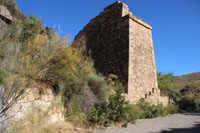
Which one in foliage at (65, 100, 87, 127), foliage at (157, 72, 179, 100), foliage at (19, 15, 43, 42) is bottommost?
foliage at (65, 100, 87, 127)

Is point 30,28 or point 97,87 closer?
point 97,87

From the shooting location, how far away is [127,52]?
8547mm

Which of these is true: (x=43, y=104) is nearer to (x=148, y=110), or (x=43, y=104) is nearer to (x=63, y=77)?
(x=63, y=77)

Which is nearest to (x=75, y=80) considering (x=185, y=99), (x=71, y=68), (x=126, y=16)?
(x=71, y=68)

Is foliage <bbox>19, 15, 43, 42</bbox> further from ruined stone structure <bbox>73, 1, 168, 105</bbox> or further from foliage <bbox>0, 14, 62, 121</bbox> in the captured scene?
ruined stone structure <bbox>73, 1, 168, 105</bbox>

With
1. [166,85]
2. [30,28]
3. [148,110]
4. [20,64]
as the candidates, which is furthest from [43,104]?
[166,85]

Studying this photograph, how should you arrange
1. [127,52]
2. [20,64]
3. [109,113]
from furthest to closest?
[127,52] < [109,113] < [20,64]

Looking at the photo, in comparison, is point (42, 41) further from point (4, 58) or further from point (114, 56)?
point (114, 56)

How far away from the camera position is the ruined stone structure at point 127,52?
27.6ft

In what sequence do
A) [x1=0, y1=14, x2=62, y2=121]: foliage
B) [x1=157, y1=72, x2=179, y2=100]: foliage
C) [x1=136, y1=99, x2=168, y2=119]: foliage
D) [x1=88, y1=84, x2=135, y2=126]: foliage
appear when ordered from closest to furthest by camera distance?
[x1=0, y1=14, x2=62, y2=121]: foliage → [x1=88, y1=84, x2=135, y2=126]: foliage → [x1=136, y1=99, x2=168, y2=119]: foliage → [x1=157, y1=72, x2=179, y2=100]: foliage

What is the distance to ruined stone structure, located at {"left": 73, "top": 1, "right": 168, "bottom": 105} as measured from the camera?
840 cm

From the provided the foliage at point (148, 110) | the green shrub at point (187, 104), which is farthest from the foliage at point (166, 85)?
the foliage at point (148, 110)

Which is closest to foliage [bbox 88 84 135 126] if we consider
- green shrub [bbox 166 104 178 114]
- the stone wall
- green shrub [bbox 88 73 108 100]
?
green shrub [bbox 88 73 108 100]

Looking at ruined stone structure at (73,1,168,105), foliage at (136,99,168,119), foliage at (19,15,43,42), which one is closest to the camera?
foliage at (19,15,43,42)
